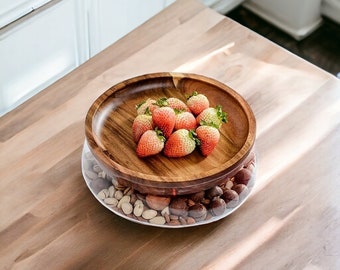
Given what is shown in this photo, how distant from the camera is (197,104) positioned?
1.41 meters

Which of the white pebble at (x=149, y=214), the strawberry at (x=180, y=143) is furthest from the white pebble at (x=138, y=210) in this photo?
the strawberry at (x=180, y=143)

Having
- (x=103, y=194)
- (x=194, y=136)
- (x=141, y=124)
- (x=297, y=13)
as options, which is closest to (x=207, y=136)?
(x=194, y=136)

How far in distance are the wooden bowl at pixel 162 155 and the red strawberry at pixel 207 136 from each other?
0.12ft

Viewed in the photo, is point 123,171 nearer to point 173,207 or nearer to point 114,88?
point 173,207

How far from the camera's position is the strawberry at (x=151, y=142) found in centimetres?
134

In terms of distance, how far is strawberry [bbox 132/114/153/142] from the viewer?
1.37 meters

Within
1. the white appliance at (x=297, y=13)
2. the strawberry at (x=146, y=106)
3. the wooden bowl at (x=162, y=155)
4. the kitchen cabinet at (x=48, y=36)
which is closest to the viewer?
Result: the wooden bowl at (x=162, y=155)

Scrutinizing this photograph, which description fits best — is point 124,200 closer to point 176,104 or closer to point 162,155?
point 162,155

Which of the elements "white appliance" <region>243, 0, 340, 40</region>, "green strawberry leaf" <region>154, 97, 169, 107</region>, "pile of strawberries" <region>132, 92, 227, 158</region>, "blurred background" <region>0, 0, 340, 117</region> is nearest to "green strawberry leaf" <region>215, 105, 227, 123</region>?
"pile of strawberries" <region>132, 92, 227, 158</region>

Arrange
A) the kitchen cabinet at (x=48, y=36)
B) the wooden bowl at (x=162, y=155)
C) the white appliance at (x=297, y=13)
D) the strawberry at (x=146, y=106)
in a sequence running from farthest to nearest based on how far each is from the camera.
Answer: the white appliance at (x=297, y=13), the kitchen cabinet at (x=48, y=36), the strawberry at (x=146, y=106), the wooden bowl at (x=162, y=155)

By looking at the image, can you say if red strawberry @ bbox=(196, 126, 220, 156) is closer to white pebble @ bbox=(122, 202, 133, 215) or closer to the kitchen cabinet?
white pebble @ bbox=(122, 202, 133, 215)

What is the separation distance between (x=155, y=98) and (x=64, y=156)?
0.77ft

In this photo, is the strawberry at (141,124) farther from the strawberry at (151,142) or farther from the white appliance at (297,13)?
the white appliance at (297,13)

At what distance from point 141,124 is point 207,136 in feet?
0.44
